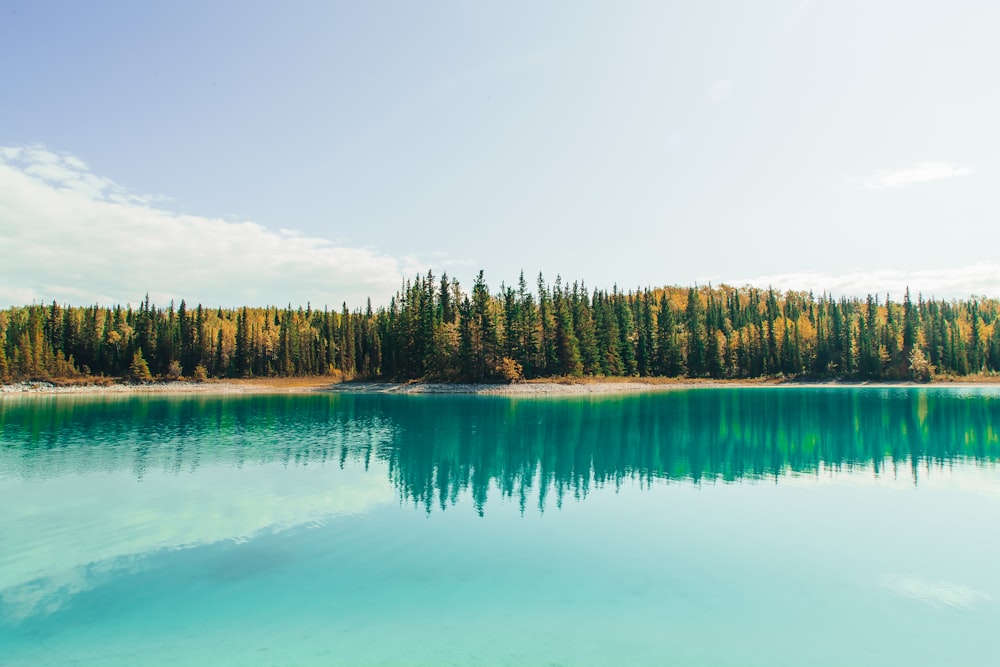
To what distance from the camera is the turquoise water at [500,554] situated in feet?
37.9

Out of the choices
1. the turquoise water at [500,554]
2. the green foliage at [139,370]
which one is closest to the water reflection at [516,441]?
the turquoise water at [500,554]

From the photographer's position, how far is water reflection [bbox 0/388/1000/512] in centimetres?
2900

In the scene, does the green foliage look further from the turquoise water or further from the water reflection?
the turquoise water

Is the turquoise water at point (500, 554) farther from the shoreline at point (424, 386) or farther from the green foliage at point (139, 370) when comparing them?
the green foliage at point (139, 370)

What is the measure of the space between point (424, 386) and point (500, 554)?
278 feet

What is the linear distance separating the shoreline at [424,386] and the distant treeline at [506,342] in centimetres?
358

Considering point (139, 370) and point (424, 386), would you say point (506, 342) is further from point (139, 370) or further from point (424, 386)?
point (139, 370)

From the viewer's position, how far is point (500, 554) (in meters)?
16.7

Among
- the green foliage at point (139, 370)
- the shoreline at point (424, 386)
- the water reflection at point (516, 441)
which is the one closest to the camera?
the water reflection at point (516, 441)

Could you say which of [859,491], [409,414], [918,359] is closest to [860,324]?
[918,359]

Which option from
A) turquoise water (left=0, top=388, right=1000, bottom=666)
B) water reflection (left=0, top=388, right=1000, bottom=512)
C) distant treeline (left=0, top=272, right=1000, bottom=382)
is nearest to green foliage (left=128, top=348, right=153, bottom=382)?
distant treeline (left=0, top=272, right=1000, bottom=382)

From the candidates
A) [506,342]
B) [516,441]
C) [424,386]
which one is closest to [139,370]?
[424,386]

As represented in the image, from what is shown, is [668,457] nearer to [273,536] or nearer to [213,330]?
[273,536]

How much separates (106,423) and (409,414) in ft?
91.3
